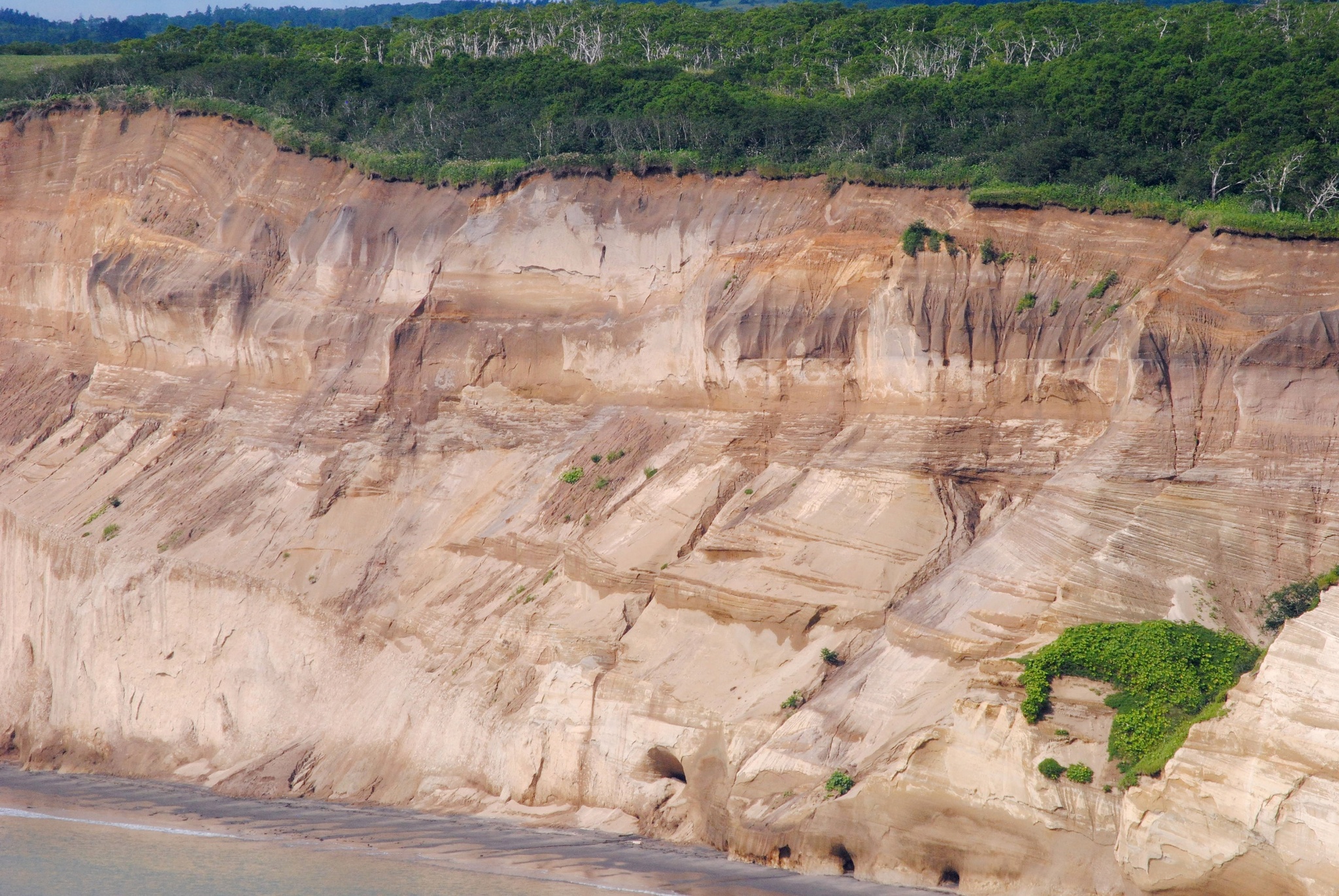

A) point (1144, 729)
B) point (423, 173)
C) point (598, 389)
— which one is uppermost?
point (423, 173)

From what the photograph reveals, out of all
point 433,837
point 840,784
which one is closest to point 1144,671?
point 840,784

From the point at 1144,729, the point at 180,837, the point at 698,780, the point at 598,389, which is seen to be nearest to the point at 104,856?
the point at 180,837

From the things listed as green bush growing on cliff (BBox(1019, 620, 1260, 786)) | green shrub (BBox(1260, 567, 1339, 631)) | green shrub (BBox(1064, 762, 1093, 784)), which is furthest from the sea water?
green shrub (BBox(1260, 567, 1339, 631))

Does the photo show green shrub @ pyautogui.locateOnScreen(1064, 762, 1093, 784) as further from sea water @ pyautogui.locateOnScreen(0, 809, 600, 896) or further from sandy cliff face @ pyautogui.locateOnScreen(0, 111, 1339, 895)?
sea water @ pyautogui.locateOnScreen(0, 809, 600, 896)

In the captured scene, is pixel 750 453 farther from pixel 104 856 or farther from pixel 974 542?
pixel 104 856

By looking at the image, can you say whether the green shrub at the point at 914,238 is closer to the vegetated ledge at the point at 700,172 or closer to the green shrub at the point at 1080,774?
the vegetated ledge at the point at 700,172

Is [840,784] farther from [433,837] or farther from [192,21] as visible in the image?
[192,21]
